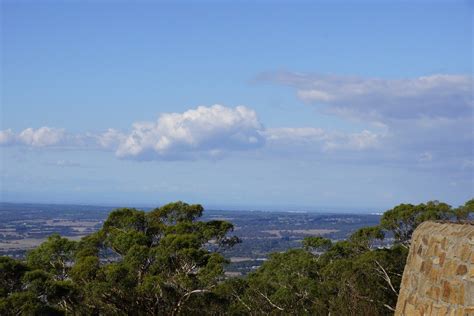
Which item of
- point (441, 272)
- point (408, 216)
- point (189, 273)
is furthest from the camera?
point (408, 216)

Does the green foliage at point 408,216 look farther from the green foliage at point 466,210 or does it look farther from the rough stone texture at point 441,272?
the rough stone texture at point 441,272

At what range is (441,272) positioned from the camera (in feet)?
→ 20.8

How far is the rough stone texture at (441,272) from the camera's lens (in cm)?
600

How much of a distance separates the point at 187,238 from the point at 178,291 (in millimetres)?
1953

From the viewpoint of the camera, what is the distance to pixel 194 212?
2700cm

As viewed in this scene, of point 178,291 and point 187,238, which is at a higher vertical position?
point 187,238

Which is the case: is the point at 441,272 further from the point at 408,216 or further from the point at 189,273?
the point at 408,216

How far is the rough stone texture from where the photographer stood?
600cm

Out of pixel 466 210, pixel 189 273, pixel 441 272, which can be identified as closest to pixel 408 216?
pixel 466 210

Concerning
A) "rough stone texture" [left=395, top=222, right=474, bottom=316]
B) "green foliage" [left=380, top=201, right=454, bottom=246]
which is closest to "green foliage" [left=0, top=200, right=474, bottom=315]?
"green foliage" [left=380, top=201, right=454, bottom=246]

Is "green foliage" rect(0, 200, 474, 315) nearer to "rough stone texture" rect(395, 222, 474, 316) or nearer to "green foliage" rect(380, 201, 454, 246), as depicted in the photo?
"green foliage" rect(380, 201, 454, 246)

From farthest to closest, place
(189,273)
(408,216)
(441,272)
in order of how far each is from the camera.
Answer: (408,216), (189,273), (441,272)

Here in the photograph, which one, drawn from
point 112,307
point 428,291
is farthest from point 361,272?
point 428,291

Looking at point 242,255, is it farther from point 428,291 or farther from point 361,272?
point 428,291
